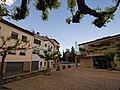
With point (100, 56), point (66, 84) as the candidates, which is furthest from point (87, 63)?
point (66, 84)

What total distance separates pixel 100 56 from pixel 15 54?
988 inches

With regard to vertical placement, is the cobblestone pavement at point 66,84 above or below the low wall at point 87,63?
below

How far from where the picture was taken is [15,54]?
25234 mm

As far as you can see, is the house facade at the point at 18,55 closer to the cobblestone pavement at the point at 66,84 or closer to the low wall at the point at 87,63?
the cobblestone pavement at the point at 66,84

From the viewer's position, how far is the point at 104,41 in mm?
38781

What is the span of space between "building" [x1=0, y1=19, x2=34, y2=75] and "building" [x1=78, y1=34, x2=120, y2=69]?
532 inches

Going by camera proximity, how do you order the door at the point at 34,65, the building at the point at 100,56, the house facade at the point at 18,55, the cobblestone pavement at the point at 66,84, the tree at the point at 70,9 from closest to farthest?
the tree at the point at 70,9
the cobblestone pavement at the point at 66,84
the house facade at the point at 18,55
the door at the point at 34,65
the building at the point at 100,56

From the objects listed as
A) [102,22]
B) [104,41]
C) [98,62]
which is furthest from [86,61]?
[102,22]

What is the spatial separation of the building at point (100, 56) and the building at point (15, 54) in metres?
13.5

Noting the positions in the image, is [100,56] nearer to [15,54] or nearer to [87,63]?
[87,63]

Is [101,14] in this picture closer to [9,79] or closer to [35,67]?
[9,79]

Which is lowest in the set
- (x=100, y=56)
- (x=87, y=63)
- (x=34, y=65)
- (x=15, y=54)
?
(x=34, y=65)

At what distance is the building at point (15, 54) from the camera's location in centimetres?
2253

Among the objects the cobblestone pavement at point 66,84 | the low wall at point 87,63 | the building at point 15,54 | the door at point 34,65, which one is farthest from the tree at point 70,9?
the low wall at point 87,63
